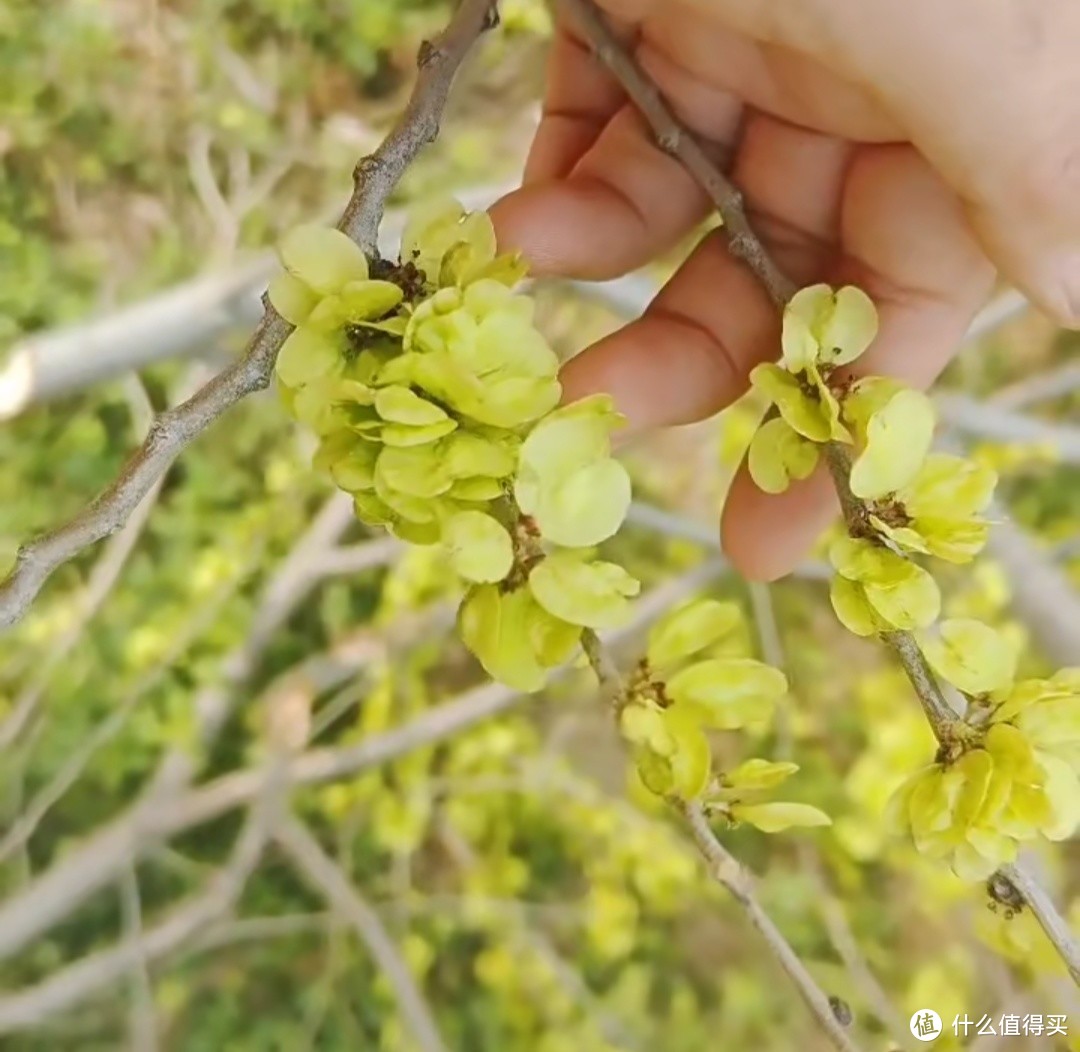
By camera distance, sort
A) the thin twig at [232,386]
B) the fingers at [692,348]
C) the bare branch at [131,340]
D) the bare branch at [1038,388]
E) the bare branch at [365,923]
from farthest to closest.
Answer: the bare branch at [1038,388] < the bare branch at [365,923] < the bare branch at [131,340] < the fingers at [692,348] < the thin twig at [232,386]

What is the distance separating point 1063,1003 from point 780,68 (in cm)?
48

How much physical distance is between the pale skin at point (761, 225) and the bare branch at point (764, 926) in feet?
0.74

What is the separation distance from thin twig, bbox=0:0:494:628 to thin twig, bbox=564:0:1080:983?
100 millimetres

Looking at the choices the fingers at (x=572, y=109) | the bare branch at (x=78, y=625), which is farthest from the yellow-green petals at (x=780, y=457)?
the bare branch at (x=78, y=625)

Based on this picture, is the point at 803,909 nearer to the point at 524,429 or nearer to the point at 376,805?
the point at 376,805

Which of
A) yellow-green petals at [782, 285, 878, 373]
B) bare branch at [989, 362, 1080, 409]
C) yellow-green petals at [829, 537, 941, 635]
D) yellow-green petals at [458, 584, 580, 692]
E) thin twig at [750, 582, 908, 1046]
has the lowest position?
thin twig at [750, 582, 908, 1046]

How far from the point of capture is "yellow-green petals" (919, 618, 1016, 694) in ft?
1.23

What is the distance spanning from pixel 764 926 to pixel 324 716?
2.68 feet

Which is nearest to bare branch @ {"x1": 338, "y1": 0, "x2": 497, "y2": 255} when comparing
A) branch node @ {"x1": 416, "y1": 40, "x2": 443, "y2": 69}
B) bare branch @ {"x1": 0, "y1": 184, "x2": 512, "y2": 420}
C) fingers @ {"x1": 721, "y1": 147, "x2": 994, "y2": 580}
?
branch node @ {"x1": 416, "y1": 40, "x2": 443, "y2": 69}

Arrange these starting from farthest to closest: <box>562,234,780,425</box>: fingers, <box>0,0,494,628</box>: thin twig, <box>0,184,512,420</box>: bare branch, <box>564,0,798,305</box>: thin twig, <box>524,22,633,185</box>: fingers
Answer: <box>0,184,512,420</box>: bare branch
<box>524,22,633,185</box>: fingers
<box>562,234,780,425</box>: fingers
<box>564,0,798,305</box>: thin twig
<box>0,0,494,628</box>: thin twig

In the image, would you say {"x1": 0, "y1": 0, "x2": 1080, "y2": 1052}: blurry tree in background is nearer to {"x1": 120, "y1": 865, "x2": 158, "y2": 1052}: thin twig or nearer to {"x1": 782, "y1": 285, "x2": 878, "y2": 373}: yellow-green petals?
{"x1": 120, "y1": 865, "x2": 158, "y2": 1052}: thin twig

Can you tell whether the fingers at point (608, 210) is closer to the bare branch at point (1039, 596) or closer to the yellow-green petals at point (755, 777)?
the yellow-green petals at point (755, 777)

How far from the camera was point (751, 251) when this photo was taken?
1.49ft

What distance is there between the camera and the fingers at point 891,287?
546 millimetres
